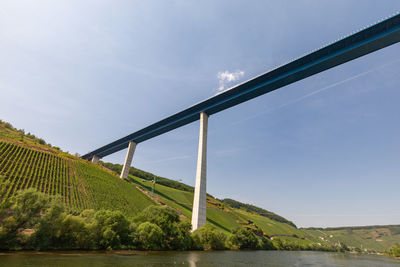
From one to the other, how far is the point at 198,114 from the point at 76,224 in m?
41.2

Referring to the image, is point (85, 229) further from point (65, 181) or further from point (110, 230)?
point (65, 181)

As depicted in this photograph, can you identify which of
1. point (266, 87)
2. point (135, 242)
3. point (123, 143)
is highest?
point (123, 143)

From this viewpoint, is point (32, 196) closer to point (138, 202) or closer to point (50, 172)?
point (50, 172)

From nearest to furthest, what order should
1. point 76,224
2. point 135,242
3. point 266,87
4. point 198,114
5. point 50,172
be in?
point 76,224 → point 135,242 → point 266,87 → point 50,172 → point 198,114

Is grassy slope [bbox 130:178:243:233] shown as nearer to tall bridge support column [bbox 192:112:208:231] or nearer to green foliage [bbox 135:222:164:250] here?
tall bridge support column [bbox 192:112:208:231]

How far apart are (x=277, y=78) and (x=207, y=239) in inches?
1549

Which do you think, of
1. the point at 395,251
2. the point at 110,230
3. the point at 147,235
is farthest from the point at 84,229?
the point at 395,251

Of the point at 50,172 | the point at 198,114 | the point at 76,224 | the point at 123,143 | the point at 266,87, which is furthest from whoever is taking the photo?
the point at 123,143

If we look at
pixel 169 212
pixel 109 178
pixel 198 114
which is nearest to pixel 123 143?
pixel 109 178

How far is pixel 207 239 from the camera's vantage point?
143 ft

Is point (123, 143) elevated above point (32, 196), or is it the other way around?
point (123, 143)

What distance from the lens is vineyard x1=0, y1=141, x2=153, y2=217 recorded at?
41.5 metres

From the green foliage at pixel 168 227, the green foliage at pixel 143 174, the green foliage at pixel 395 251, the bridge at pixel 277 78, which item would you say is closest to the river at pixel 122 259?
the green foliage at pixel 168 227

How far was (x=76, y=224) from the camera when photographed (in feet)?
87.1
